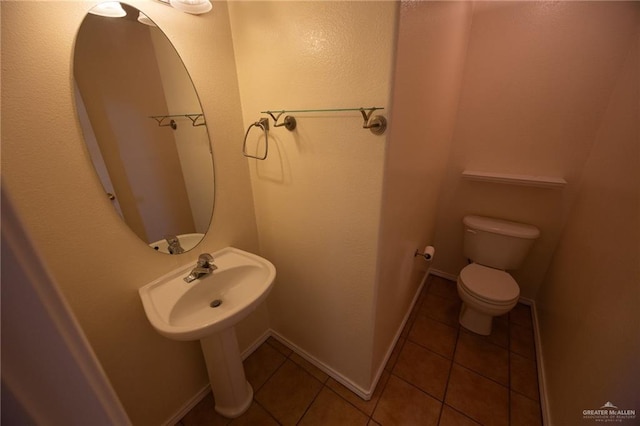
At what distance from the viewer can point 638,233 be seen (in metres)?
0.87

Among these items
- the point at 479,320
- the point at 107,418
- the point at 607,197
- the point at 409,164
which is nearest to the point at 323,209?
the point at 409,164

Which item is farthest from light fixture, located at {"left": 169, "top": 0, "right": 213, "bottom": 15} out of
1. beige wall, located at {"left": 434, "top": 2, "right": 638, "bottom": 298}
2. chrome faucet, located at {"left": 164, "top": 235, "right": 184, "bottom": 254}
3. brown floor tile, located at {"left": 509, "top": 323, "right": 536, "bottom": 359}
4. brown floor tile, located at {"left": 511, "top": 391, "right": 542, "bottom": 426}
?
brown floor tile, located at {"left": 509, "top": 323, "right": 536, "bottom": 359}

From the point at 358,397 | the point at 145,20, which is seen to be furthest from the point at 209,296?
the point at 145,20

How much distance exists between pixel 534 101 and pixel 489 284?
129cm

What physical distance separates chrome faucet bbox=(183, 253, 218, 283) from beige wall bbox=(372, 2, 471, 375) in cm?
81

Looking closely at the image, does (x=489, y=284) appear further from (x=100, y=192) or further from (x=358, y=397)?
(x=100, y=192)

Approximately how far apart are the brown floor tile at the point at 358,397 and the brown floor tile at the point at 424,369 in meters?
0.11

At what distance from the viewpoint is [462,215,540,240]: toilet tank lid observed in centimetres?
172

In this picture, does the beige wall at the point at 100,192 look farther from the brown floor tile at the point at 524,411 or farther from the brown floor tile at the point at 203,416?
the brown floor tile at the point at 524,411

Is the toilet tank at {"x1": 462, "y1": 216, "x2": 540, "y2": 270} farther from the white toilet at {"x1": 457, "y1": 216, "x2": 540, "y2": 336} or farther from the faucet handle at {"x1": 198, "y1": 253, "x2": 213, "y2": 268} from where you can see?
the faucet handle at {"x1": 198, "y1": 253, "x2": 213, "y2": 268}

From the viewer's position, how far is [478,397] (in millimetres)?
1367

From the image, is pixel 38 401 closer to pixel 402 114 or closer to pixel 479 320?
pixel 402 114

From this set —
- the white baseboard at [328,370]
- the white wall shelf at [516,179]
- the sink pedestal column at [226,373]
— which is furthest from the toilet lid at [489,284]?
the sink pedestal column at [226,373]

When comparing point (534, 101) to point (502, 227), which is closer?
point (534, 101)
